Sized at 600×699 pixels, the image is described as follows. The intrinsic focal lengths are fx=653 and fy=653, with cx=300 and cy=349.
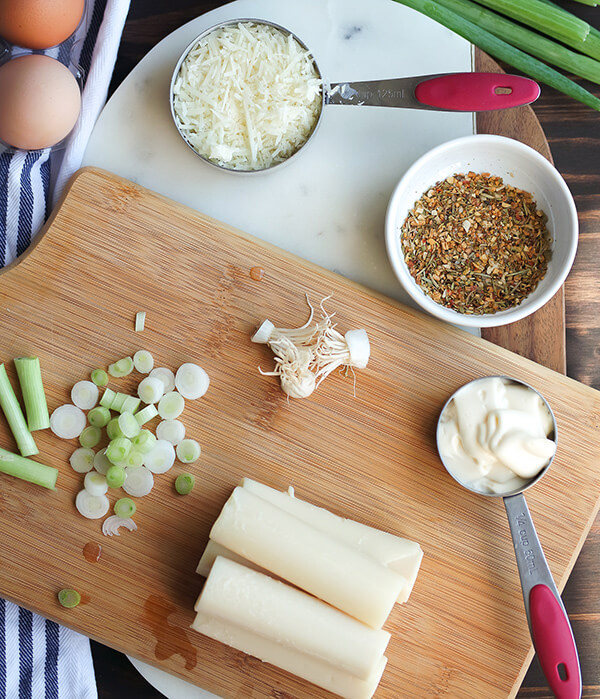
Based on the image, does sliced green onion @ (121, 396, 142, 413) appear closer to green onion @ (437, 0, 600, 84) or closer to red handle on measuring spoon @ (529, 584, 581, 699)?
red handle on measuring spoon @ (529, 584, 581, 699)

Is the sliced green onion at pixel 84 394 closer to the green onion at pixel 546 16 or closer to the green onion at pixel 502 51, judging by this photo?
the green onion at pixel 502 51

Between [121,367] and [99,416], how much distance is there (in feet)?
0.48

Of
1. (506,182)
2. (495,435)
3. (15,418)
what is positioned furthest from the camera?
(506,182)

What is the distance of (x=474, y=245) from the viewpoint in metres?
1.86

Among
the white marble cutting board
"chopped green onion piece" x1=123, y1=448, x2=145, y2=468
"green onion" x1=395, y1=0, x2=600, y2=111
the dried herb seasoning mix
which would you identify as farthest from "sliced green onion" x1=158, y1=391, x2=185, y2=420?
"green onion" x1=395, y1=0, x2=600, y2=111

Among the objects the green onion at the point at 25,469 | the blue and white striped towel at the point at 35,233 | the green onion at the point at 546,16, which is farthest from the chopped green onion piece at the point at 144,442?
the green onion at the point at 546,16

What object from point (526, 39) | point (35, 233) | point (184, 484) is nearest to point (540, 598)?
point (184, 484)

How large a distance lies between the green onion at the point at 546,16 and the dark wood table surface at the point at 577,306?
19cm

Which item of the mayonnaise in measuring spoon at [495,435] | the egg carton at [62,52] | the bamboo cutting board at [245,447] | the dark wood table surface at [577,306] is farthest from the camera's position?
the dark wood table surface at [577,306]

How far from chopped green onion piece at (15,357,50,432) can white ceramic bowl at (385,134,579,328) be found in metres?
1.02

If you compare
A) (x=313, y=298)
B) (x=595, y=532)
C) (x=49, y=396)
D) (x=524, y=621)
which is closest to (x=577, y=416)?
(x=595, y=532)

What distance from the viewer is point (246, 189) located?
190cm

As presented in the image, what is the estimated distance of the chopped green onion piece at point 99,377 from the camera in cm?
180

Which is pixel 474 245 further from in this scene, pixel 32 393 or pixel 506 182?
pixel 32 393
